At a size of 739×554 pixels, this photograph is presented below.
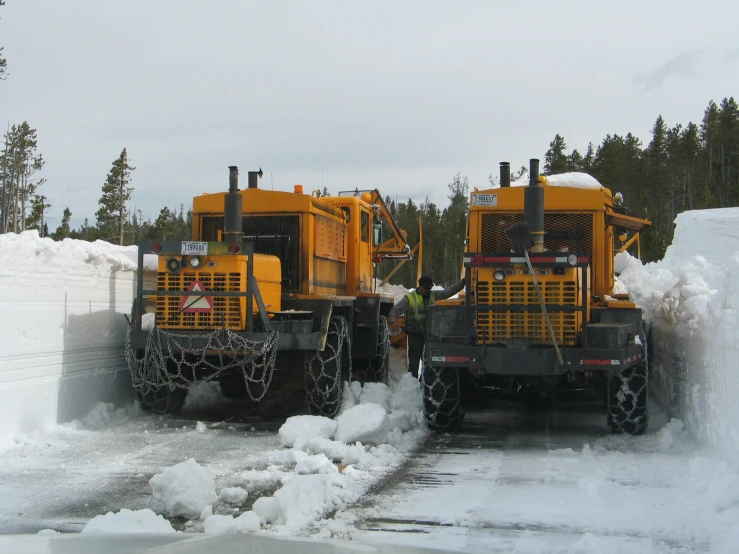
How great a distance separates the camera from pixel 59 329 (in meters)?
9.84

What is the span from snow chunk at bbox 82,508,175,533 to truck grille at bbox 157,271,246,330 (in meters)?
4.37

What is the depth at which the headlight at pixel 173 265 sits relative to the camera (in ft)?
32.1

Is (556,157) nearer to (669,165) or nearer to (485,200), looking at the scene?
(669,165)

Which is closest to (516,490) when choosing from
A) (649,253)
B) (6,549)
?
(6,549)

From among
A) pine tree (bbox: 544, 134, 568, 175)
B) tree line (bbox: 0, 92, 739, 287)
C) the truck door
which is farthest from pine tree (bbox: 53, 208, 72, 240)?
the truck door

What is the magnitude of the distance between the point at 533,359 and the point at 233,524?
13.6 ft

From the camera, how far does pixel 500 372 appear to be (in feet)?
28.5

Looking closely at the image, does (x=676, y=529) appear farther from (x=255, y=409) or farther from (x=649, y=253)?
(x=649, y=253)

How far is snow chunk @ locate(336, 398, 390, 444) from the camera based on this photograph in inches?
336

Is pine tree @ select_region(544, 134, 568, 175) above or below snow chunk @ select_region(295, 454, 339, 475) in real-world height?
above

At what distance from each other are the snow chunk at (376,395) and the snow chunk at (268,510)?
496 cm

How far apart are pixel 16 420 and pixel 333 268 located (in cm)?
507

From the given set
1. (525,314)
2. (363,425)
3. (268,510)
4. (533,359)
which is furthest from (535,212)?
(268,510)

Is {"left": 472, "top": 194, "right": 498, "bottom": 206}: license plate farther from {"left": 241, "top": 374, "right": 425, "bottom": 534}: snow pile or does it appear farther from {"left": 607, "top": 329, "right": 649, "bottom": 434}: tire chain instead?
{"left": 241, "top": 374, "right": 425, "bottom": 534}: snow pile
